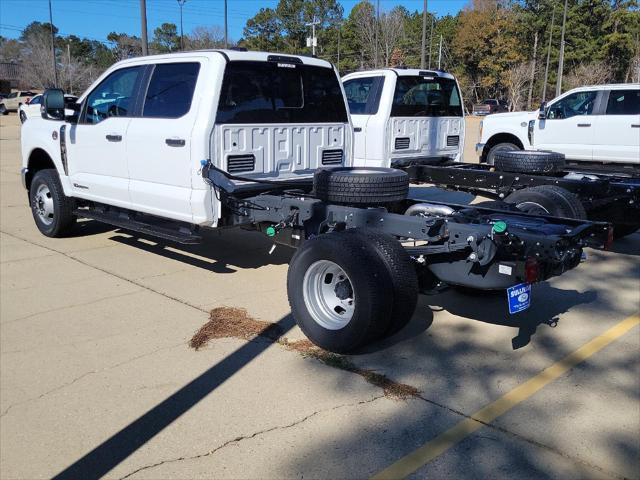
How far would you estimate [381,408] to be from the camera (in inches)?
154

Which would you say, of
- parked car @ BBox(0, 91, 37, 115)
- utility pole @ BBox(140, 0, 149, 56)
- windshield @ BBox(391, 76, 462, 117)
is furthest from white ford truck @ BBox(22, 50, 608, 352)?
parked car @ BBox(0, 91, 37, 115)

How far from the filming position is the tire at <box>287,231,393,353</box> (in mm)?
4242

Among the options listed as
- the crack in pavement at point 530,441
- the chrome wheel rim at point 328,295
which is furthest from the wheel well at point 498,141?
the crack in pavement at point 530,441

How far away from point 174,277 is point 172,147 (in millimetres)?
1467

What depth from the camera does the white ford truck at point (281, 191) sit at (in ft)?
14.1

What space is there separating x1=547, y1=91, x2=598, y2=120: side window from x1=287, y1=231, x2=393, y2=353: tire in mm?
9616

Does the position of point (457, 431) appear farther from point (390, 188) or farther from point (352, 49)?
point (352, 49)

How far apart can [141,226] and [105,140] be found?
1080 millimetres

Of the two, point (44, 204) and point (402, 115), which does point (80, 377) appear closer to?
point (44, 204)

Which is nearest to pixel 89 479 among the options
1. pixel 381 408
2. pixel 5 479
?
pixel 5 479

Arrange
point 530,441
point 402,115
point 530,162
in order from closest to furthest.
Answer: point 530,441
point 530,162
point 402,115

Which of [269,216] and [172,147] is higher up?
[172,147]

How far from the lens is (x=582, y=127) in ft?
40.5

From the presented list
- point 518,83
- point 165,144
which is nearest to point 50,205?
point 165,144
